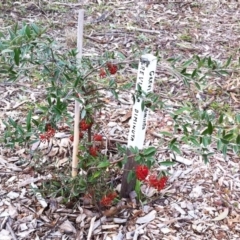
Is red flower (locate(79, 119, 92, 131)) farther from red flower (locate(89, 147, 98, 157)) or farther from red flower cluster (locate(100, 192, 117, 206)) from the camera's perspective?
red flower cluster (locate(100, 192, 117, 206))

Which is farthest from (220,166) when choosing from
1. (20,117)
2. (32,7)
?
(32,7)

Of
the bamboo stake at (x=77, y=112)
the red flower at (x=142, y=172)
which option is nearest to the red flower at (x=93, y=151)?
the bamboo stake at (x=77, y=112)

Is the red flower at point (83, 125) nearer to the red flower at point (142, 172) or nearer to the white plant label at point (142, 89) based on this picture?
the white plant label at point (142, 89)

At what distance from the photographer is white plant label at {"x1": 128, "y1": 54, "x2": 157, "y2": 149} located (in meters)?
1.32

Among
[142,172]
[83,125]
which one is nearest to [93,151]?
[83,125]

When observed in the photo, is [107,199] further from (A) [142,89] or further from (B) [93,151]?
(A) [142,89]

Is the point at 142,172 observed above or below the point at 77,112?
below

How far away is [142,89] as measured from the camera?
134 cm

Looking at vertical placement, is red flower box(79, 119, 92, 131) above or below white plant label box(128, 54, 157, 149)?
below

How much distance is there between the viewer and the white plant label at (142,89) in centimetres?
132

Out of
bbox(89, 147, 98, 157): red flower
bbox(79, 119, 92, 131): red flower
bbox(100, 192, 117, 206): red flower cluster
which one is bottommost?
bbox(100, 192, 117, 206): red flower cluster

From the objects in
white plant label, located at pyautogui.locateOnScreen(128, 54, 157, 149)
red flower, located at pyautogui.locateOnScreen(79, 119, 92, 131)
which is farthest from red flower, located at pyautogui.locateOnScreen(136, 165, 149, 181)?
red flower, located at pyautogui.locateOnScreen(79, 119, 92, 131)

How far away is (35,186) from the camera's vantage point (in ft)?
5.56

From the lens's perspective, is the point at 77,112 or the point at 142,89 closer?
the point at 142,89
